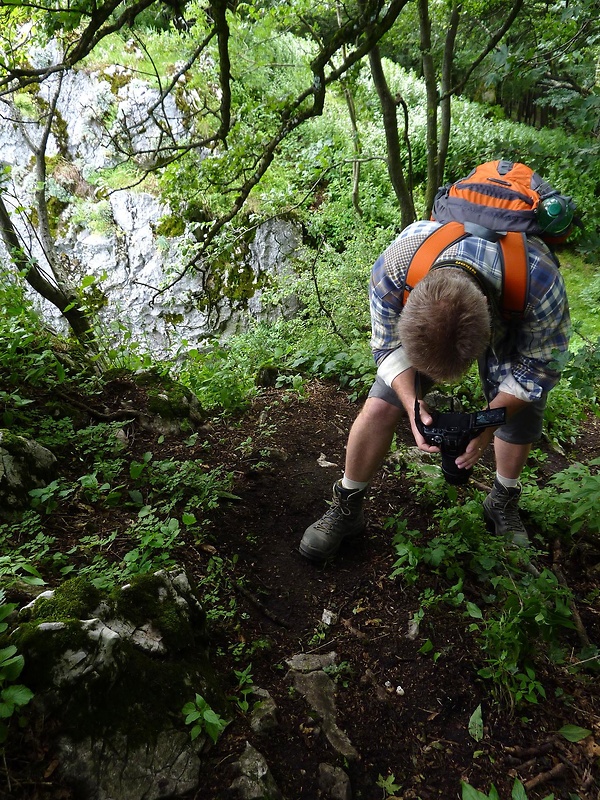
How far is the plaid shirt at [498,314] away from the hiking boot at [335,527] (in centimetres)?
81

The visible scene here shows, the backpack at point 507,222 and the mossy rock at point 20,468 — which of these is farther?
the mossy rock at point 20,468

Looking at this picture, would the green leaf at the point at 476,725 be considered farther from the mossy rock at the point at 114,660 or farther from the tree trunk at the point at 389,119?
the tree trunk at the point at 389,119

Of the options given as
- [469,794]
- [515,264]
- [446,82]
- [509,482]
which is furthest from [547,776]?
[446,82]

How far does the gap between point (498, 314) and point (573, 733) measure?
5.55ft

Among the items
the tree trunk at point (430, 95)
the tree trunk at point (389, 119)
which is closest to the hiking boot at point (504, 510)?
the tree trunk at point (389, 119)

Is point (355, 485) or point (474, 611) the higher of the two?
point (355, 485)

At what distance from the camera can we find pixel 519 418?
2668 mm

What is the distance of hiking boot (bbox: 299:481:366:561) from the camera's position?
270cm

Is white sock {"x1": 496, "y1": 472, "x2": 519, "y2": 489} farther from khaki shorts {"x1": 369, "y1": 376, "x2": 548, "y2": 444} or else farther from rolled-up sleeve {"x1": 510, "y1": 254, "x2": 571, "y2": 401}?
rolled-up sleeve {"x1": 510, "y1": 254, "x2": 571, "y2": 401}

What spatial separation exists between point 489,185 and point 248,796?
2490mm

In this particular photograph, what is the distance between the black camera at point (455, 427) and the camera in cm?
215

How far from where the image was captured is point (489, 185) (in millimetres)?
2186

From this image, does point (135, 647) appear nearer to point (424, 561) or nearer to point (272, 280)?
point (424, 561)

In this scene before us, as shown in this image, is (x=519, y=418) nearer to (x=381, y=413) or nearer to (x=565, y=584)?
(x=381, y=413)
